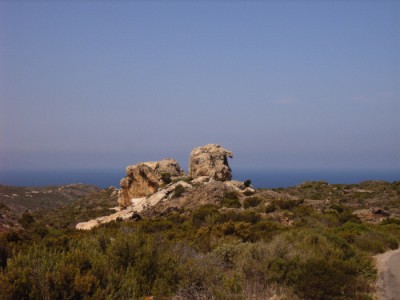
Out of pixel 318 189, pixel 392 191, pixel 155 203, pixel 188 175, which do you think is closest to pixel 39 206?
pixel 188 175

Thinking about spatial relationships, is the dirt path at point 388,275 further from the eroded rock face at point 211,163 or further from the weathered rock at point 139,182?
the weathered rock at point 139,182

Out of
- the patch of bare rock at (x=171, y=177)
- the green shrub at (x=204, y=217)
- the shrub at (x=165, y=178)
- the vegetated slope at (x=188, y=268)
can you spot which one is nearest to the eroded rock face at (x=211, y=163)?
the patch of bare rock at (x=171, y=177)

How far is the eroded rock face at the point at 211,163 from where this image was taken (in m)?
34.3

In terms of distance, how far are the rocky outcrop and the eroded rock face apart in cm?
267

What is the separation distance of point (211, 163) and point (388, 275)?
24818mm

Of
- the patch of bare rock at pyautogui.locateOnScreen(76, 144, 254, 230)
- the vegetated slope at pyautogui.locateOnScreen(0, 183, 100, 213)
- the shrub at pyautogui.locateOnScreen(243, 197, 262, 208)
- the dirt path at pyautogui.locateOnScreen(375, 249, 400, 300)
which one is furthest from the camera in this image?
the vegetated slope at pyautogui.locateOnScreen(0, 183, 100, 213)

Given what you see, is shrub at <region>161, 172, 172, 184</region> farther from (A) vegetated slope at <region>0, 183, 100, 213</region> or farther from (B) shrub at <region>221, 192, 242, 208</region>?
(A) vegetated slope at <region>0, 183, 100, 213</region>

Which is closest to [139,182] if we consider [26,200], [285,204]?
[285,204]

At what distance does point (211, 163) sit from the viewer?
114 feet

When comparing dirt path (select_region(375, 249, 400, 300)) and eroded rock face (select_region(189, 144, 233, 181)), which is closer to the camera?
dirt path (select_region(375, 249, 400, 300))

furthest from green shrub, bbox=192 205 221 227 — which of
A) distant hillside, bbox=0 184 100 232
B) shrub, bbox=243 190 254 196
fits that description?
distant hillside, bbox=0 184 100 232

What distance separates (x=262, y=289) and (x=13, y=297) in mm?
4757

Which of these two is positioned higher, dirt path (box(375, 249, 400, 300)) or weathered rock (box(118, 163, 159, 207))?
weathered rock (box(118, 163, 159, 207))

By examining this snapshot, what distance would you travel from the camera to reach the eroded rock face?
34.3 metres
